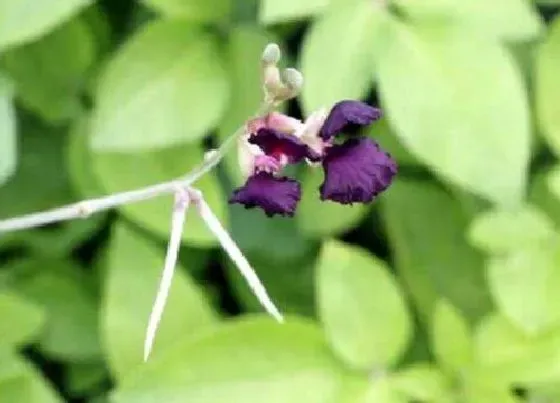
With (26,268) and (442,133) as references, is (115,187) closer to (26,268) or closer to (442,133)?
(26,268)

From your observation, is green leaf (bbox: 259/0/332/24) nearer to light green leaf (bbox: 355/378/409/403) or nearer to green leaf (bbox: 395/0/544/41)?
green leaf (bbox: 395/0/544/41)

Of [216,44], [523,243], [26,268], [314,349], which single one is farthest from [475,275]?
[26,268]

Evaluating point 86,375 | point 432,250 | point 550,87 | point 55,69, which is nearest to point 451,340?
point 432,250

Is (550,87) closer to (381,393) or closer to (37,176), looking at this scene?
(381,393)

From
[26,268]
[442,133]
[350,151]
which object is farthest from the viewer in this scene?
[26,268]

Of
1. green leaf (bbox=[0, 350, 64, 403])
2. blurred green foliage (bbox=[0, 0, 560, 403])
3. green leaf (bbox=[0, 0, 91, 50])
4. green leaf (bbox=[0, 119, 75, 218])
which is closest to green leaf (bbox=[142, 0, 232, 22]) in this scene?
blurred green foliage (bbox=[0, 0, 560, 403])

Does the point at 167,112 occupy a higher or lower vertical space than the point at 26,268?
→ higher
